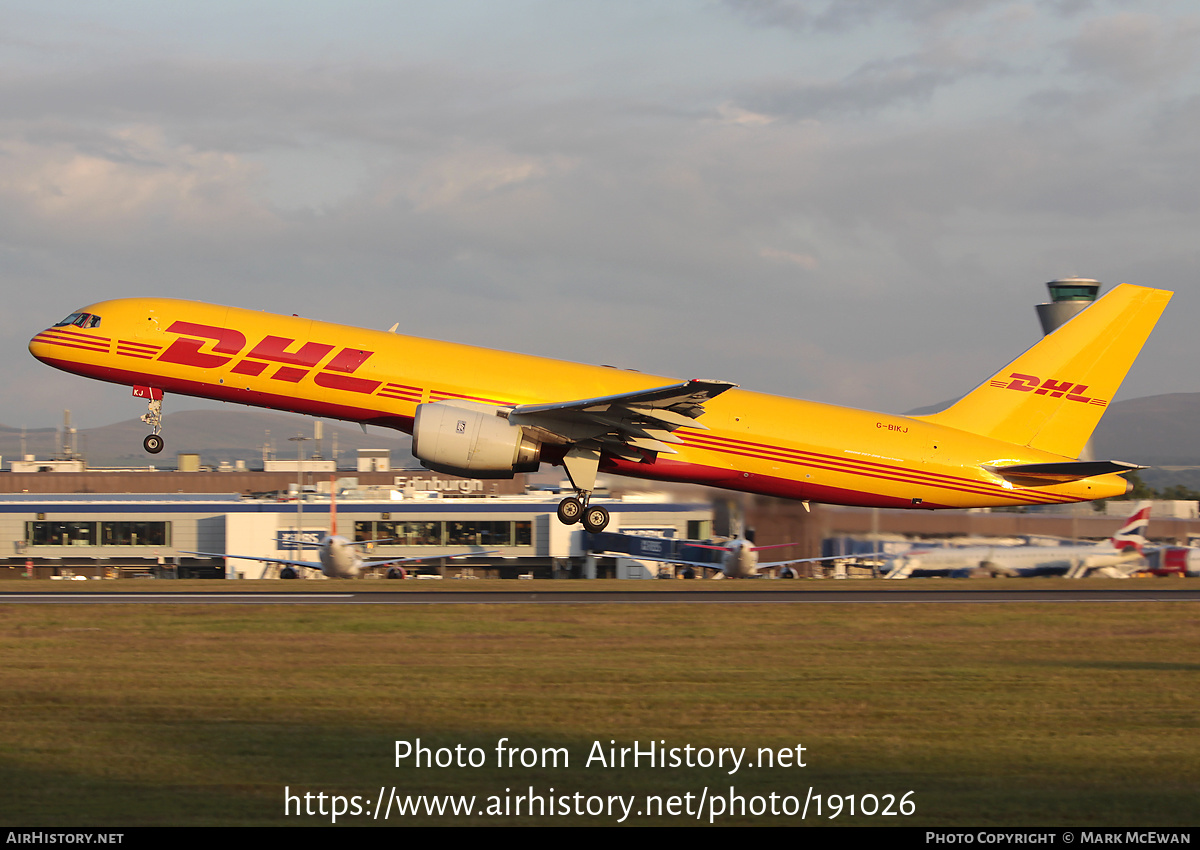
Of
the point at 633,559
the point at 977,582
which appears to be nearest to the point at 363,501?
the point at 633,559

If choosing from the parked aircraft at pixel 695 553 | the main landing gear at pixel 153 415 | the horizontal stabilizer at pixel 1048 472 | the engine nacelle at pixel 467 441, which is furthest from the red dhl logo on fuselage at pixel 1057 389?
the main landing gear at pixel 153 415

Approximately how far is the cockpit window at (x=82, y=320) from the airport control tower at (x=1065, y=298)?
77311 millimetres

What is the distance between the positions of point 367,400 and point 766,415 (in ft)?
37.4

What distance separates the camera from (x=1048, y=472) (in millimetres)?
33469

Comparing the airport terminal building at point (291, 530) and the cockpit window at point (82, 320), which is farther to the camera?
the airport terminal building at point (291, 530)

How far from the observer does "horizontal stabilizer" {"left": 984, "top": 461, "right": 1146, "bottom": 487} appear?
32438 millimetres

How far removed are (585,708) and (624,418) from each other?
13.5 metres

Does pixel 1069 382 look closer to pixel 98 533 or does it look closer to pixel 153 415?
pixel 153 415

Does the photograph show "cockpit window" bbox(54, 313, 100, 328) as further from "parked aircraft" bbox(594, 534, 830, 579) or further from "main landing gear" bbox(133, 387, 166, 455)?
"parked aircraft" bbox(594, 534, 830, 579)

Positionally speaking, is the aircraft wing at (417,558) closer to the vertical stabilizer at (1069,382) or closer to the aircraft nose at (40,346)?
the aircraft nose at (40,346)

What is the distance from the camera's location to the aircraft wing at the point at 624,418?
29.8 meters

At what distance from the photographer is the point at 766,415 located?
33.5 meters

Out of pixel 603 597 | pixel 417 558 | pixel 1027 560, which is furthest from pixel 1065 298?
pixel 603 597

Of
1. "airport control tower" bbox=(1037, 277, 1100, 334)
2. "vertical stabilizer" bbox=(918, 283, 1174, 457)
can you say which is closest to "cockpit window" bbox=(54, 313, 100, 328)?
"vertical stabilizer" bbox=(918, 283, 1174, 457)
